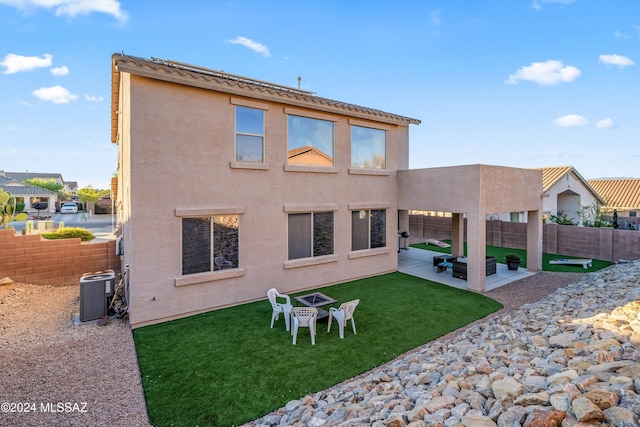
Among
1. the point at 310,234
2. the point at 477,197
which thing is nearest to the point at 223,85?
the point at 310,234

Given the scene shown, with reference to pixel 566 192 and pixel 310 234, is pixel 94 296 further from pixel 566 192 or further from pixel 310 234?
pixel 566 192

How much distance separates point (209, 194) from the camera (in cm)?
971

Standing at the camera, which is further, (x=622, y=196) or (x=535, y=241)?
(x=622, y=196)

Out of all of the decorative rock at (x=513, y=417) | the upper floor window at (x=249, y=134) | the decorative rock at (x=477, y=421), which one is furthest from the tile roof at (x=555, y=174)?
the decorative rock at (x=477, y=421)

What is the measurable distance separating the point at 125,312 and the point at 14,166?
426 ft

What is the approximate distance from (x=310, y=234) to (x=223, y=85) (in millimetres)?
6068

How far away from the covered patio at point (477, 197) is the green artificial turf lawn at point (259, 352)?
2191 millimetres

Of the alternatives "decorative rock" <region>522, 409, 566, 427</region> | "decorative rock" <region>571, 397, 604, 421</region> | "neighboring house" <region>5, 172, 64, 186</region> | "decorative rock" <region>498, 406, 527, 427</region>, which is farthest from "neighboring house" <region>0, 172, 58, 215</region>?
"decorative rock" <region>571, 397, 604, 421</region>

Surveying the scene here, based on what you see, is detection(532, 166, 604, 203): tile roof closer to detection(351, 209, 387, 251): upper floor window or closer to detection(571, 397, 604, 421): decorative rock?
detection(351, 209, 387, 251): upper floor window

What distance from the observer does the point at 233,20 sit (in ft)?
45.3

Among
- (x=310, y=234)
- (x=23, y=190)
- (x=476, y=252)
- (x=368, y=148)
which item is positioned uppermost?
(x=23, y=190)

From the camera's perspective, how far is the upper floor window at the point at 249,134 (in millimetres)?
10367

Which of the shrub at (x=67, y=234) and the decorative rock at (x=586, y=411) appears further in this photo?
the shrub at (x=67, y=234)

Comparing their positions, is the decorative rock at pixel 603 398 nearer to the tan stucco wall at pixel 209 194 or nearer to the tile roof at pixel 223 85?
the tan stucco wall at pixel 209 194
